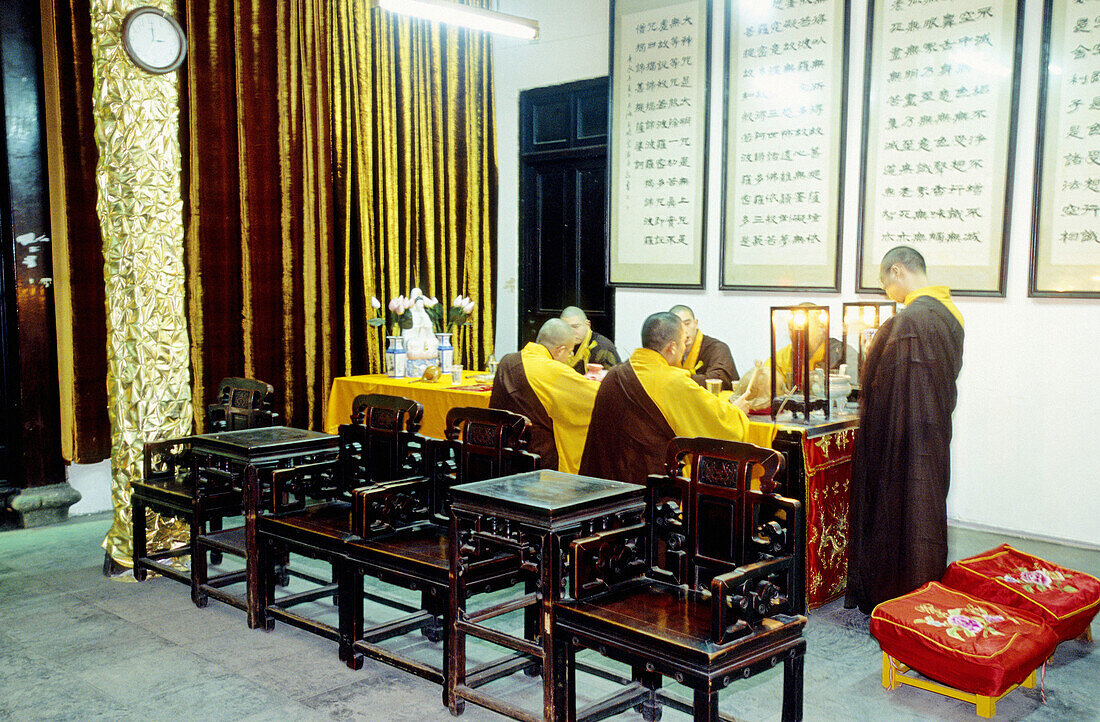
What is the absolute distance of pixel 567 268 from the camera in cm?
635

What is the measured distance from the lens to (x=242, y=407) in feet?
12.9

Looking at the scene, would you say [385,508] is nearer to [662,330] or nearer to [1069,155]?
[662,330]

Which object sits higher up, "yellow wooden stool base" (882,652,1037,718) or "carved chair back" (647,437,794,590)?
"carved chair back" (647,437,794,590)

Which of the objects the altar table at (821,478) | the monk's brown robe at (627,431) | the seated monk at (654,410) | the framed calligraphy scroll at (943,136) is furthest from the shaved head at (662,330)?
the framed calligraphy scroll at (943,136)

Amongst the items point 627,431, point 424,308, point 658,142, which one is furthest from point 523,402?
point 658,142

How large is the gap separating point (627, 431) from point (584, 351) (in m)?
2.02

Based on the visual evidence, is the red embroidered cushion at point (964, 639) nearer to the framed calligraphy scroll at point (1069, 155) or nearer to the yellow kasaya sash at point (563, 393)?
the yellow kasaya sash at point (563, 393)

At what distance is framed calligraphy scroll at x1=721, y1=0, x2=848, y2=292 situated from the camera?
194 inches

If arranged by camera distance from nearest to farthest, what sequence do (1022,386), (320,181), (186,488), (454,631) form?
(454,631)
(186,488)
(1022,386)
(320,181)

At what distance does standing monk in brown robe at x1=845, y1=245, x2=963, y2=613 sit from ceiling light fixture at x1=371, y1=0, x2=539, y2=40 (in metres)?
2.76

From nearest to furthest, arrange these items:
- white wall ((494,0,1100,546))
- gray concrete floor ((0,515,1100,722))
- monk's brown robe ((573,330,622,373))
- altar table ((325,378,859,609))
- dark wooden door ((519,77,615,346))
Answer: gray concrete floor ((0,515,1100,722)), altar table ((325,378,859,609)), white wall ((494,0,1100,546)), monk's brown robe ((573,330,622,373)), dark wooden door ((519,77,615,346))

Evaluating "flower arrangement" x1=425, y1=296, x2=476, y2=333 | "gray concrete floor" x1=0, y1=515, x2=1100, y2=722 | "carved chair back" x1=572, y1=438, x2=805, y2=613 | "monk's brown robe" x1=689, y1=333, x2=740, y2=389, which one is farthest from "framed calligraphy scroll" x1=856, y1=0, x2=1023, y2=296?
"carved chair back" x1=572, y1=438, x2=805, y2=613

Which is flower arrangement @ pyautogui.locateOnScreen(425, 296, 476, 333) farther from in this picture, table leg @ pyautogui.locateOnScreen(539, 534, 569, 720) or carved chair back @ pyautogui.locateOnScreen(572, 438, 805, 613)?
table leg @ pyautogui.locateOnScreen(539, 534, 569, 720)

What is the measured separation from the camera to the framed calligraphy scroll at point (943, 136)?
435 cm
